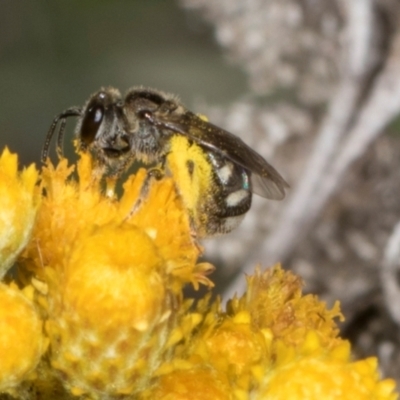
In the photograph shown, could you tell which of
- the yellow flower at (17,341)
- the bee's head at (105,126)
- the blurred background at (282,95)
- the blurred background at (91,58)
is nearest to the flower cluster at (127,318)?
the yellow flower at (17,341)

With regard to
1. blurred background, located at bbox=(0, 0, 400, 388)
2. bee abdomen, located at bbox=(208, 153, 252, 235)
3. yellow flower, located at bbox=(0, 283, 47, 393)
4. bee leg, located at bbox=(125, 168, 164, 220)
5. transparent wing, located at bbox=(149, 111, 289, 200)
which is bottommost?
yellow flower, located at bbox=(0, 283, 47, 393)

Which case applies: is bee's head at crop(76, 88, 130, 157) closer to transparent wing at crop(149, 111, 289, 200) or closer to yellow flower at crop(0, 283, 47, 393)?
transparent wing at crop(149, 111, 289, 200)

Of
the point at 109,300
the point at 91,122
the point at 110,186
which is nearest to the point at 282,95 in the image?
the point at 91,122

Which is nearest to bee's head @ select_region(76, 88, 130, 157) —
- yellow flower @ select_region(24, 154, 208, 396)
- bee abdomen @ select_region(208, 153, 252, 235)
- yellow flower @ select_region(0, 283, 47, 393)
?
bee abdomen @ select_region(208, 153, 252, 235)

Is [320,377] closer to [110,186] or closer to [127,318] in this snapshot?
[127,318]

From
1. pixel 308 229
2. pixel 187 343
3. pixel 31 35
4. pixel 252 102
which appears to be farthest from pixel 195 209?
pixel 31 35

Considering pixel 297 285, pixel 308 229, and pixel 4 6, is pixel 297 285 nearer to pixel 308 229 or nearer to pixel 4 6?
pixel 308 229

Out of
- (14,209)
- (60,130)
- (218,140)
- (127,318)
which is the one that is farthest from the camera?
(60,130)
